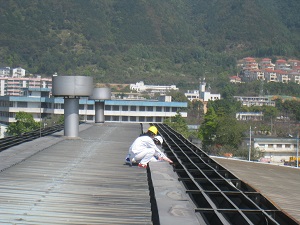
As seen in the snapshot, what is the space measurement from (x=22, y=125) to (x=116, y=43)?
124 meters

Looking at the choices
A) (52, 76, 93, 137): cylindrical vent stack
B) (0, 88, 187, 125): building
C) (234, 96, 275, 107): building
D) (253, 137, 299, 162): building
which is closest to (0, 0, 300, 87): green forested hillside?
(234, 96, 275, 107): building

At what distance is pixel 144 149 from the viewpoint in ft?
36.3

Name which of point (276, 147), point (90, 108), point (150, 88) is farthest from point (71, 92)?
point (150, 88)

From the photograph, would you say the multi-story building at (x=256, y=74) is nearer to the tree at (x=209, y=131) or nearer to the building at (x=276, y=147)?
the building at (x=276, y=147)

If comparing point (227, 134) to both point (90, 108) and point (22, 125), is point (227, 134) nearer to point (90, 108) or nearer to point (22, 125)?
point (90, 108)

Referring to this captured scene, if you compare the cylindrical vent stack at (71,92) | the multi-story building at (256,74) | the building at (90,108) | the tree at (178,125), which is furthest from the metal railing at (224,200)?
the multi-story building at (256,74)

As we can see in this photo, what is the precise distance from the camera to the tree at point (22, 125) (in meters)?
49.9

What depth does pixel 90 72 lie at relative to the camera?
14150 cm

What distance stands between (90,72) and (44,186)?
134 m

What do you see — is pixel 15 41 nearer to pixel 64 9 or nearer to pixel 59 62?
pixel 59 62

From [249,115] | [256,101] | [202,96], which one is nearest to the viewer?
[249,115]

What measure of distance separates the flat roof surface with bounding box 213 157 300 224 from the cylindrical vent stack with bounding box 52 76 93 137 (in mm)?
4558

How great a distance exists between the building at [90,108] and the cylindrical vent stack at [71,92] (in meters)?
44.2

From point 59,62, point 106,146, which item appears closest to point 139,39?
point 59,62
